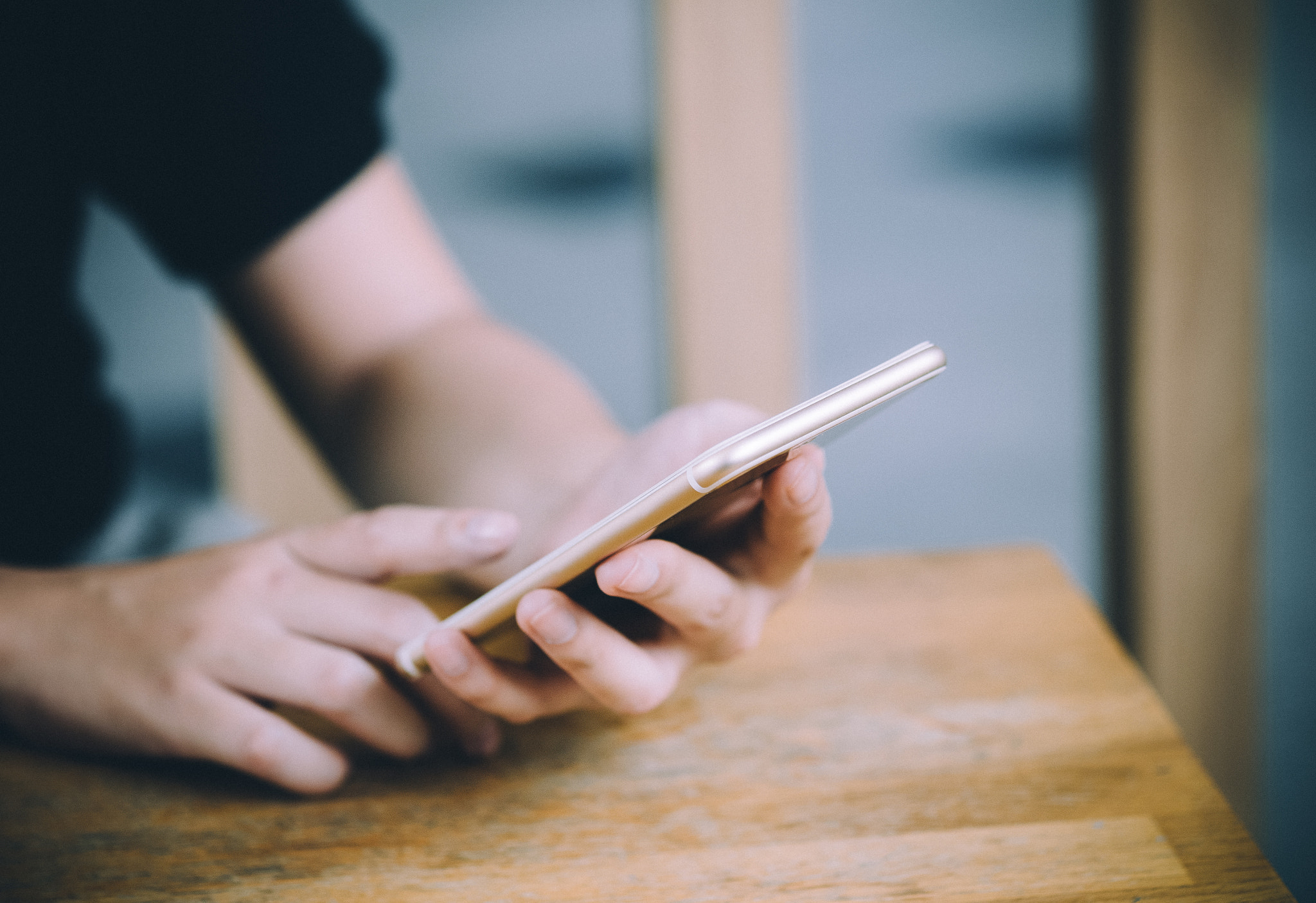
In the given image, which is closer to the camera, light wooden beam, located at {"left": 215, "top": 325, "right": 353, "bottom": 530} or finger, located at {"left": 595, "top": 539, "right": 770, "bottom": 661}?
finger, located at {"left": 595, "top": 539, "right": 770, "bottom": 661}

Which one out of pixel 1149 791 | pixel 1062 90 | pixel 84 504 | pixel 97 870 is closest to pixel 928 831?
pixel 1149 791

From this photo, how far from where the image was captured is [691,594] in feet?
1.06

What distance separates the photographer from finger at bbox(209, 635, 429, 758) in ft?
1.20

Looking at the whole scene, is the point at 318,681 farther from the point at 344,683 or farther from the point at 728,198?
the point at 728,198

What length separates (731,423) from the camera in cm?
43

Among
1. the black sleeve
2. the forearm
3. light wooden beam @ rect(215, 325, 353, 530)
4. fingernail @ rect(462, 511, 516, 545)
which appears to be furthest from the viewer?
light wooden beam @ rect(215, 325, 353, 530)

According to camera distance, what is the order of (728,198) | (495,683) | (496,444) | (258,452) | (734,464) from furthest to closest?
(258,452), (728,198), (496,444), (495,683), (734,464)

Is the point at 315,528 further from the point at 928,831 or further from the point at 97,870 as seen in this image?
the point at 928,831

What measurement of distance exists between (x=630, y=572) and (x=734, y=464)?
7cm

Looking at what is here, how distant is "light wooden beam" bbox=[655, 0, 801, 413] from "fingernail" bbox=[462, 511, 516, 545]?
684mm

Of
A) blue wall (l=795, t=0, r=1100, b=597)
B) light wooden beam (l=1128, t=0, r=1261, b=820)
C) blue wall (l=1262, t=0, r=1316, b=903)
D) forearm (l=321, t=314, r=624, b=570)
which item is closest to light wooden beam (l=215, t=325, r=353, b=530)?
forearm (l=321, t=314, r=624, b=570)

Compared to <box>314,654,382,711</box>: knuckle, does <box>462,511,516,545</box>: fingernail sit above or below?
above

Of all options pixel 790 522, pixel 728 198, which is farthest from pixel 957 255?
pixel 790 522

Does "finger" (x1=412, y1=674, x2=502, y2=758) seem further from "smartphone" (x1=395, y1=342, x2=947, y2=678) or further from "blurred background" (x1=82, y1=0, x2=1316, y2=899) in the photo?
"blurred background" (x1=82, y1=0, x2=1316, y2=899)
